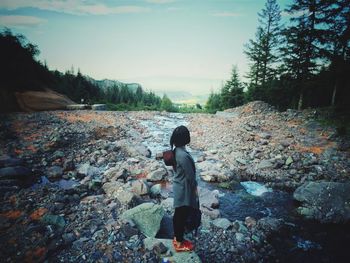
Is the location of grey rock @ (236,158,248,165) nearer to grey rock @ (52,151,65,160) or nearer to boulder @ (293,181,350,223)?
boulder @ (293,181,350,223)

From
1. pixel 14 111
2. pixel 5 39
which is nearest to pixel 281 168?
pixel 14 111

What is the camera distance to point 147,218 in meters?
3.96

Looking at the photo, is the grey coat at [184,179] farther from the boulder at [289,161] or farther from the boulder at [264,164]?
the boulder at [289,161]

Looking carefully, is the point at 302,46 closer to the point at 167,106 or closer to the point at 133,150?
the point at 133,150

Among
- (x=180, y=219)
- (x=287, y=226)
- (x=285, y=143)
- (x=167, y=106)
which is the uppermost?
(x=167, y=106)

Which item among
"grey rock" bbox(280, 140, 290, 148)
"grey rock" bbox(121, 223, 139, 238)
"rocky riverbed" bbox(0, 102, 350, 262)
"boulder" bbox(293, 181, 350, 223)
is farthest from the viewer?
"grey rock" bbox(280, 140, 290, 148)

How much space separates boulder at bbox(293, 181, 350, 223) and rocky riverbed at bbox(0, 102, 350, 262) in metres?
0.02

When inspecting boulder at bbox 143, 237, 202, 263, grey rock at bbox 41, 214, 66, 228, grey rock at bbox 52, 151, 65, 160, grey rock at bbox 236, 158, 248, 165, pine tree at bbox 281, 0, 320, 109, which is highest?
pine tree at bbox 281, 0, 320, 109

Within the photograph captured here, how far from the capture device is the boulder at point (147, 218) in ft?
12.5

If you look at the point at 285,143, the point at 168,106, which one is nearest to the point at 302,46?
the point at 285,143

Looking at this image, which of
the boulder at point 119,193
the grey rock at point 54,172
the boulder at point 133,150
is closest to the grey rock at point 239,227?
the boulder at point 119,193

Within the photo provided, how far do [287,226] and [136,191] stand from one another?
3.71 meters

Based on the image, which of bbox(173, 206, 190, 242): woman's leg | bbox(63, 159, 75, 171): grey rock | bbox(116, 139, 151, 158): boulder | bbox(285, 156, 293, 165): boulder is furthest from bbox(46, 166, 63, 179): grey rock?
bbox(285, 156, 293, 165): boulder

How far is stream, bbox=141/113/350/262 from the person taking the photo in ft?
12.4
